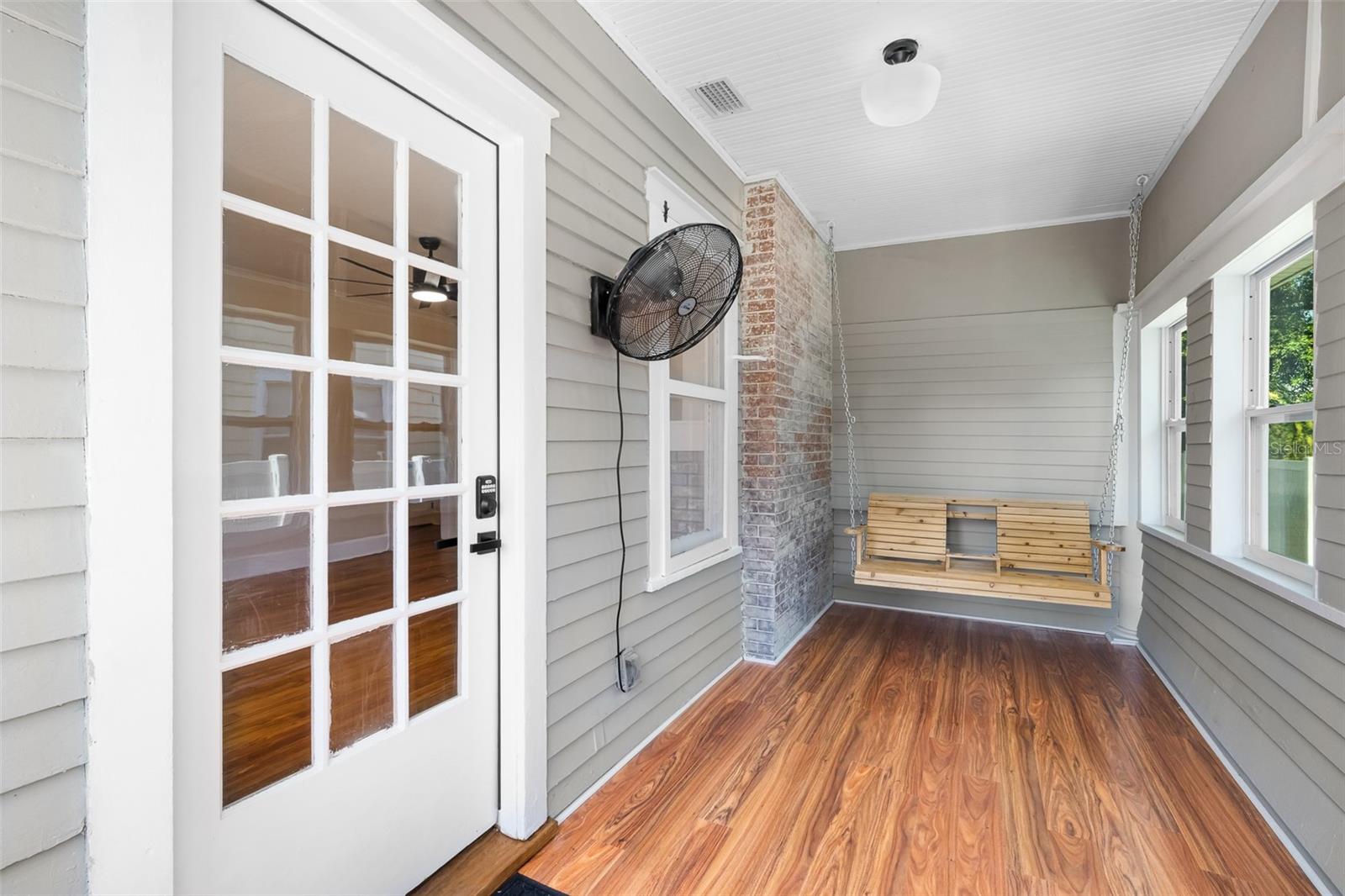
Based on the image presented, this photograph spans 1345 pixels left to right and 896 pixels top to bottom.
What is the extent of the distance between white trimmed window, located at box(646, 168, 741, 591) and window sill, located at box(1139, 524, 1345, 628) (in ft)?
6.73

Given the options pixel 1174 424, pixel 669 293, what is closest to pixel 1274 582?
pixel 1174 424

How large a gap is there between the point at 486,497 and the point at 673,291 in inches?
36.1

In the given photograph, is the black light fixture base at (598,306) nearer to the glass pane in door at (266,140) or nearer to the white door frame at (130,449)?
the glass pane in door at (266,140)

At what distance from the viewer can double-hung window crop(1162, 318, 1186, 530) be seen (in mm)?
3504

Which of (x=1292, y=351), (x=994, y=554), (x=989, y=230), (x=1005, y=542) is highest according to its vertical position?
(x=989, y=230)

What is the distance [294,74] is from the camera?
137 centimetres

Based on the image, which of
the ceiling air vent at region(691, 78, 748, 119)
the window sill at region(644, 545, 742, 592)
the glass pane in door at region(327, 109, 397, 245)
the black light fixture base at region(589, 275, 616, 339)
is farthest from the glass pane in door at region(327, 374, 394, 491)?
the ceiling air vent at region(691, 78, 748, 119)

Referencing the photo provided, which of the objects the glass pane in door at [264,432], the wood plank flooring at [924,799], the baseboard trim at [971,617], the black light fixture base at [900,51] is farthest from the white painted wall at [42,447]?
the baseboard trim at [971,617]

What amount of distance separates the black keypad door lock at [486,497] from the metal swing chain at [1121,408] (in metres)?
3.68

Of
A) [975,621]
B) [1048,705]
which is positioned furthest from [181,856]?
[975,621]

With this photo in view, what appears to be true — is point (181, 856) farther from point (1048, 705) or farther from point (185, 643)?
point (1048, 705)

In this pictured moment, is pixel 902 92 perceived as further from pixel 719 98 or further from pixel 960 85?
pixel 719 98

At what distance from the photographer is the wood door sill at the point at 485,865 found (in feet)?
5.47

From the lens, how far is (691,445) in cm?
298
